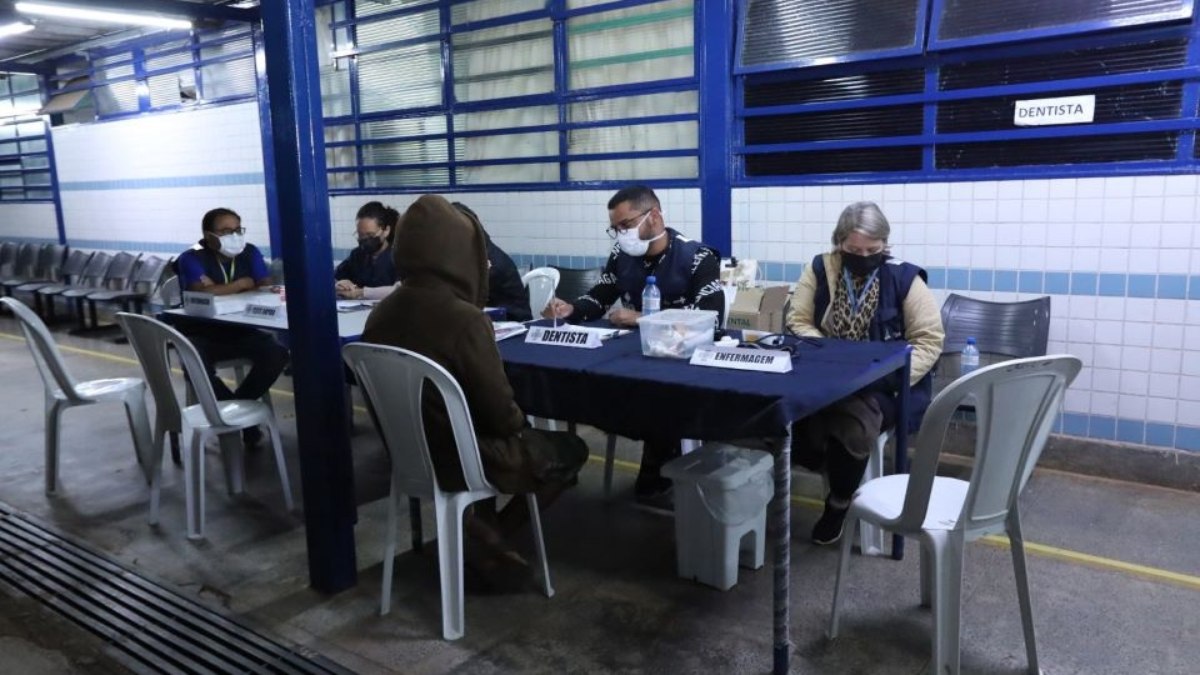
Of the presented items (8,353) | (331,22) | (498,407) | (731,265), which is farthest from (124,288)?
(498,407)

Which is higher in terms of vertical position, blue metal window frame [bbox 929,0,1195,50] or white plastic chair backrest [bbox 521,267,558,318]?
blue metal window frame [bbox 929,0,1195,50]

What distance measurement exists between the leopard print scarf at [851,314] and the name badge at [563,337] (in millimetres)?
1107

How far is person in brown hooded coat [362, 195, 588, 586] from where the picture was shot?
269 centimetres

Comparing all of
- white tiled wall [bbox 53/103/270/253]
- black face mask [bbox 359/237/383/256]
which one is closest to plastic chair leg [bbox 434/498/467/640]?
black face mask [bbox 359/237/383/256]

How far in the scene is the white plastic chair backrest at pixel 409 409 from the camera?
259 centimetres

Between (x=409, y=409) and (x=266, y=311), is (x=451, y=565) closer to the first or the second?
(x=409, y=409)

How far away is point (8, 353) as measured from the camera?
8.05m

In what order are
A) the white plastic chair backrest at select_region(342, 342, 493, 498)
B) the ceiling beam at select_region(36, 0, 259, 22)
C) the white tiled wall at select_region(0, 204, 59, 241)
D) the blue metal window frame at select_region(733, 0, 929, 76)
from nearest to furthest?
the white plastic chair backrest at select_region(342, 342, 493, 498) < the blue metal window frame at select_region(733, 0, 929, 76) < the ceiling beam at select_region(36, 0, 259, 22) < the white tiled wall at select_region(0, 204, 59, 241)

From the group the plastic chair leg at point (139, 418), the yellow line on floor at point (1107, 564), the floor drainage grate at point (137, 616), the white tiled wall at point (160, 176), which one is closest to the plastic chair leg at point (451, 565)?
the floor drainage grate at point (137, 616)

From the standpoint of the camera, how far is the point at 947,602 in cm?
224

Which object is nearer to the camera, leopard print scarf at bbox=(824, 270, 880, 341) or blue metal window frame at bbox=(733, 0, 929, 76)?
leopard print scarf at bbox=(824, 270, 880, 341)

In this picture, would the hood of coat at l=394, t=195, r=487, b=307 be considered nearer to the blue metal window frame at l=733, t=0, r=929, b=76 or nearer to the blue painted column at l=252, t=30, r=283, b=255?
the blue metal window frame at l=733, t=0, r=929, b=76

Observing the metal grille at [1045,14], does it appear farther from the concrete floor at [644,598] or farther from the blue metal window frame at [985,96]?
the concrete floor at [644,598]

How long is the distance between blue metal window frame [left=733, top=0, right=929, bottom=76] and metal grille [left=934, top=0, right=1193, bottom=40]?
3.7 inches
